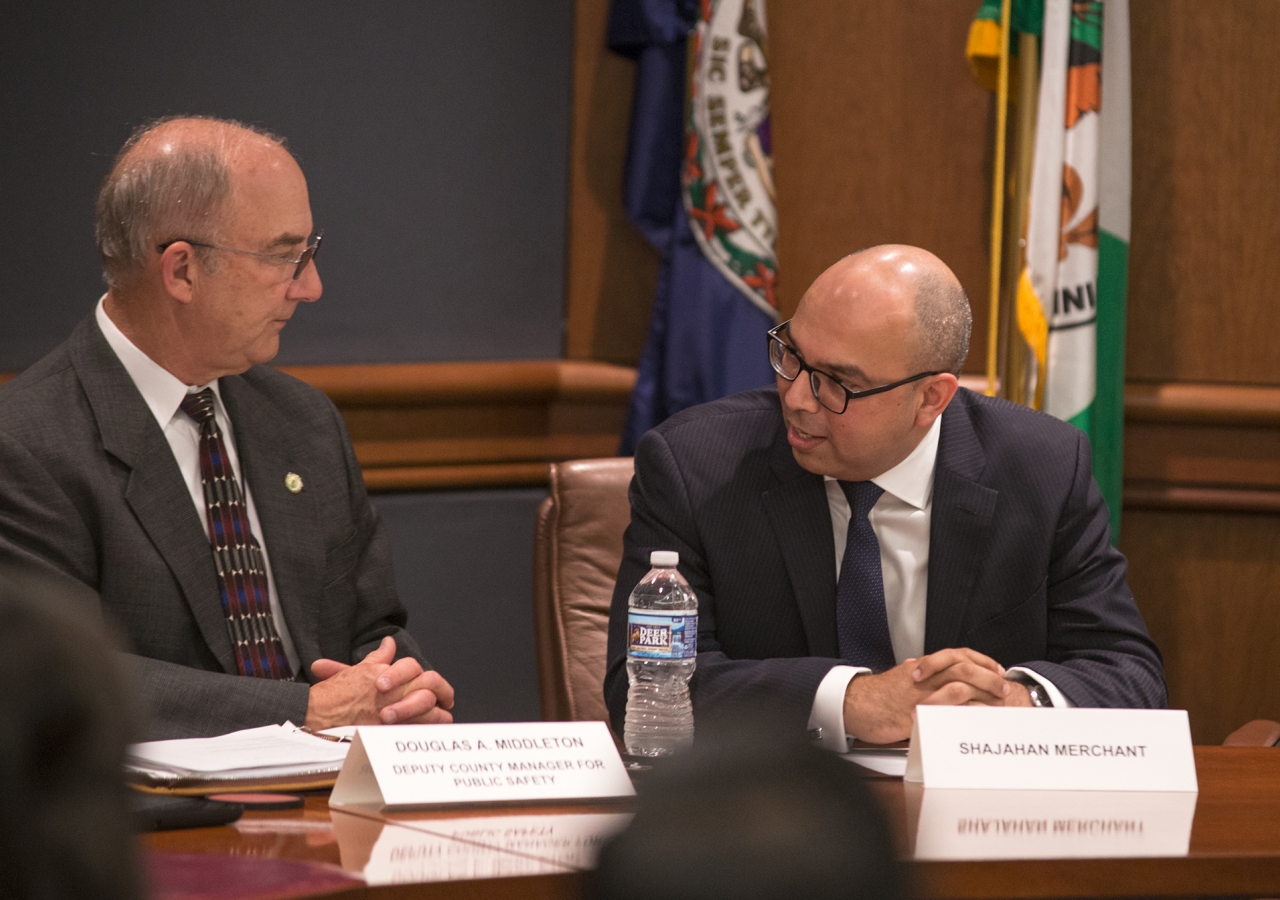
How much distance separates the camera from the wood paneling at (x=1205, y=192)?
4008 mm

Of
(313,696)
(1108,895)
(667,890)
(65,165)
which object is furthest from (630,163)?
(667,890)

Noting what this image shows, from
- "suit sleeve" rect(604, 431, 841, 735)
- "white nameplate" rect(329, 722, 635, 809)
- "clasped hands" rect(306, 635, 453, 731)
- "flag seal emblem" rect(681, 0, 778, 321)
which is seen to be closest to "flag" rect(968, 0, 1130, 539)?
"flag seal emblem" rect(681, 0, 778, 321)

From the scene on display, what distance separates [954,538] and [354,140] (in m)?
2.21

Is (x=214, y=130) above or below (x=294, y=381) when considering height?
above

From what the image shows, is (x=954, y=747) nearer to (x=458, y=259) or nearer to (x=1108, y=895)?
(x=1108, y=895)

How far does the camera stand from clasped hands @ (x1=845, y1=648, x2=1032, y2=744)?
2029mm

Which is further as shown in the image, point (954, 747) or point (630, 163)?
point (630, 163)

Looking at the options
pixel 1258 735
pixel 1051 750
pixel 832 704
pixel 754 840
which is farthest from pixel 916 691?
pixel 754 840

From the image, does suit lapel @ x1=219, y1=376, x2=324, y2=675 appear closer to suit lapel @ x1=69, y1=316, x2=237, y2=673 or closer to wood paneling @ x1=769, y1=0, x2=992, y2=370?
suit lapel @ x1=69, y1=316, x2=237, y2=673

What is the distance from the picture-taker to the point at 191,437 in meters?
2.48

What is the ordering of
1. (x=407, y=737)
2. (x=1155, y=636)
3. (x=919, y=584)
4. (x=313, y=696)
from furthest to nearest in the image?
(x=1155, y=636) → (x=919, y=584) → (x=313, y=696) → (x=407, y=737)

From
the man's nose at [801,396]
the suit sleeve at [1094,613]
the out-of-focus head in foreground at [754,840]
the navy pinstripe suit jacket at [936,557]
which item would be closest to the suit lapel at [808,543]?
the navy pinstripe suit jacket at [936,557]

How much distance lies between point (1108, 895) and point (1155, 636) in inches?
112

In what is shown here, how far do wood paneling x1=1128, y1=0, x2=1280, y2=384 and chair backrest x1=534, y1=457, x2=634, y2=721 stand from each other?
1.99 m
